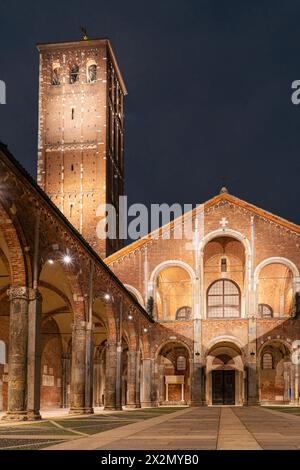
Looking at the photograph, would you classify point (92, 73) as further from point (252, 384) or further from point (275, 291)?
point (252, 384)

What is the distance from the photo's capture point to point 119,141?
61.1 meters

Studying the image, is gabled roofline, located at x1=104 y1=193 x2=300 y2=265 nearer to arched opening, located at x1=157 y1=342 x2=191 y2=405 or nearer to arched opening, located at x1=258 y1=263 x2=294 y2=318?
arched opening, located at x1=258 y1=263 x2=294 y2=318

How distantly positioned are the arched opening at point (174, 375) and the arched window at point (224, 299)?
339 centimetres

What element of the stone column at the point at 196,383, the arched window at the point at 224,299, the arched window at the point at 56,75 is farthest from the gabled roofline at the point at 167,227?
the arched window at the point at 56,75

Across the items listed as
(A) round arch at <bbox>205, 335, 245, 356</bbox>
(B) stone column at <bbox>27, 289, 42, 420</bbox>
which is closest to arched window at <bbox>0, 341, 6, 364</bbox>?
(B) stone column at <bbox>27, 289, 42, 420</bbox>

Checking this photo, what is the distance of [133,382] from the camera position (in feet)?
118

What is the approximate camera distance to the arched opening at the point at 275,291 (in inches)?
1748

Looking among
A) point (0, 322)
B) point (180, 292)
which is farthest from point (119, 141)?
point (0, 322)

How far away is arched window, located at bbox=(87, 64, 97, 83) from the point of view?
55312mm

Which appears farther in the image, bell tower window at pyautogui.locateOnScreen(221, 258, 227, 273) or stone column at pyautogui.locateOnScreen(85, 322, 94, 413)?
bell tower window at pyautogui.locateOnScreen(221, 258, 227, 273)

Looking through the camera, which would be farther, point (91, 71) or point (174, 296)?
point (91, 71)

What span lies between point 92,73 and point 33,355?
42326 millimetres

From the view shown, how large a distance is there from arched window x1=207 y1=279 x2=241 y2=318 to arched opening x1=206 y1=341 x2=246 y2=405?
267 cm

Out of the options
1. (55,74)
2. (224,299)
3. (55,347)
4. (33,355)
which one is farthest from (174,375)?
(33,355)
